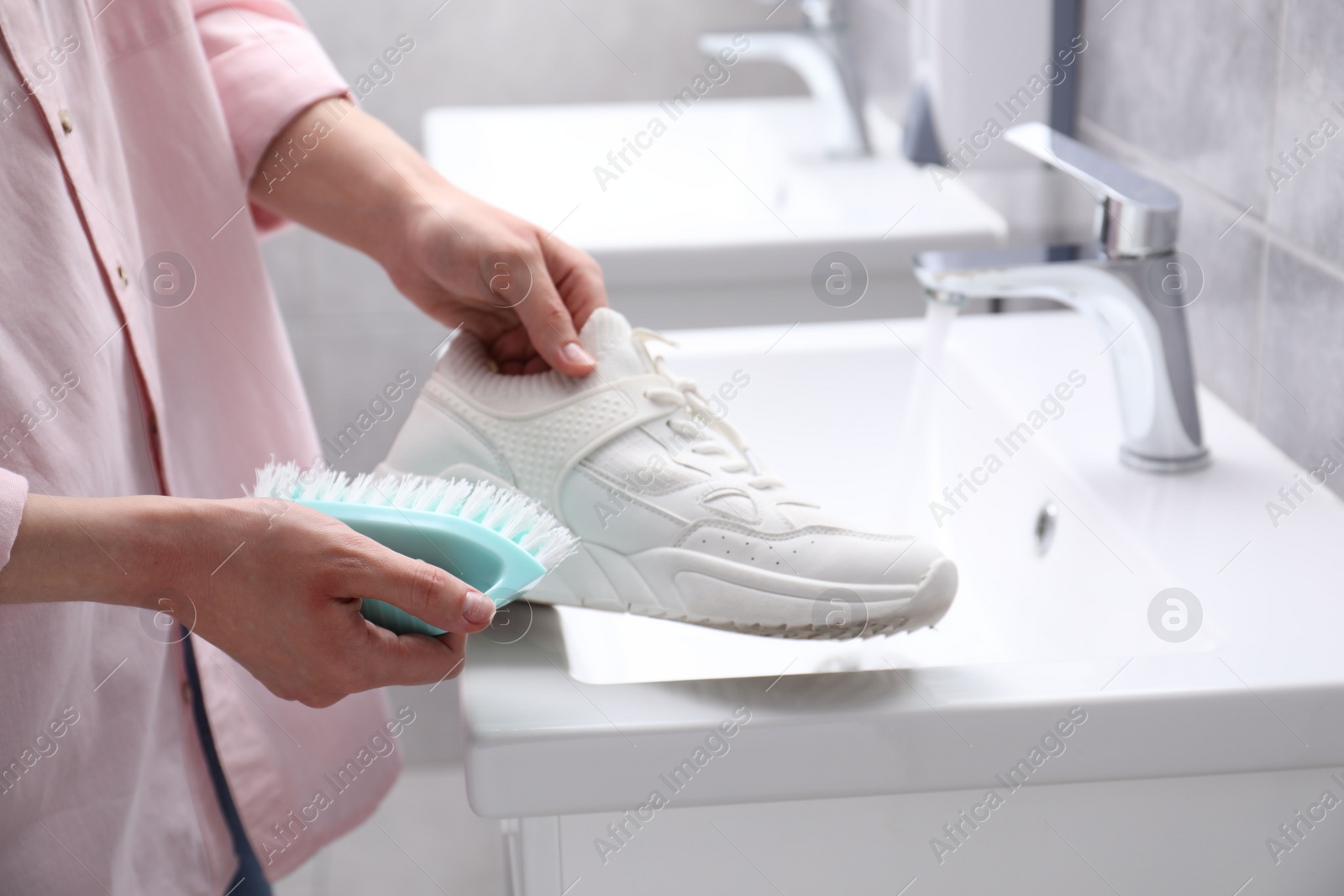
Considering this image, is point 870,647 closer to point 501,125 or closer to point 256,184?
point 256,184

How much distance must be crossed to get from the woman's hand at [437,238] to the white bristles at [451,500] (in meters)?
0.07

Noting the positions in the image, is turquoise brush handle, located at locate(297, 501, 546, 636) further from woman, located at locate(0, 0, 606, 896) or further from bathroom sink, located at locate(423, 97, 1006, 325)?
bathroom sink, located at locate(423, 97, 1006, 325)

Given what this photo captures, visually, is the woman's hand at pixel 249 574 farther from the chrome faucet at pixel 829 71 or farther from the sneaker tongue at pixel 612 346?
the chrome faucet at pixel 829 71

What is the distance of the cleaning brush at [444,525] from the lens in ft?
1.38

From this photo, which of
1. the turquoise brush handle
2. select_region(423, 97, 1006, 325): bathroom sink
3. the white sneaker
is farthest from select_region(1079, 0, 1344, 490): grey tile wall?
the turquoise brush handle

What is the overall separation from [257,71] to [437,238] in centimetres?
16

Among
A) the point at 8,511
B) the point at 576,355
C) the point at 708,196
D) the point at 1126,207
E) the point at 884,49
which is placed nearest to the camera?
the point at 8,511

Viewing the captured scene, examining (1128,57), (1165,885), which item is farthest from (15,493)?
(1128,57)

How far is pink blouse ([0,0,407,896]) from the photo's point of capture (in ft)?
1.63

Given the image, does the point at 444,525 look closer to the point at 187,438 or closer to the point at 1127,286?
the point at 187,438

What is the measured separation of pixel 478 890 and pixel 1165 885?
3.51 ft

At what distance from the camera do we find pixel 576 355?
1.64 feet

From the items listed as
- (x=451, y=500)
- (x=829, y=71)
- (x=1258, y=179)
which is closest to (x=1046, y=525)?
(x=1258, y=179)

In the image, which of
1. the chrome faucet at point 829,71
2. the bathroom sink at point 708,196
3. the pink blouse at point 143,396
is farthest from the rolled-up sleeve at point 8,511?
the chrome faucet at point 829,71
